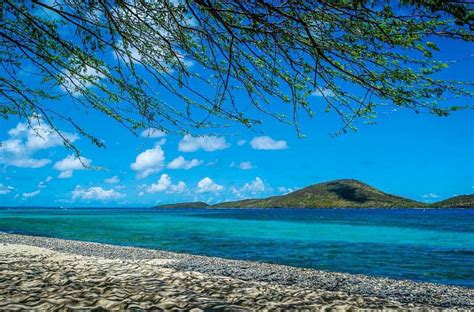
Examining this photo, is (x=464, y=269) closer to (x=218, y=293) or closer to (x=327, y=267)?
(x=327, y=267)

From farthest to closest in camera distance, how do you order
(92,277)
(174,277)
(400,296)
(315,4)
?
1. (400,296)
2. (174,277)
3. (92,277)
4. (315,4)

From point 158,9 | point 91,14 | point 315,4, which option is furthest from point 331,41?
point 91,14

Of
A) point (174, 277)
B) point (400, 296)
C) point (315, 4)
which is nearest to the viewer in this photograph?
point (315, 4)

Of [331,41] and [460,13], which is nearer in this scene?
[460,13]

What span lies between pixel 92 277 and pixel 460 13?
26.1 ft

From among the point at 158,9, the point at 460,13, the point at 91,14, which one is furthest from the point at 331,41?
the point at 91,14

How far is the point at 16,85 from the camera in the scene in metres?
8.95

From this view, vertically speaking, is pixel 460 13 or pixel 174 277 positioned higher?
pixel 460 13

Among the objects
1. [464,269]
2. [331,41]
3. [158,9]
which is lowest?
[464,269]

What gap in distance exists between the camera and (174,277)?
968cm

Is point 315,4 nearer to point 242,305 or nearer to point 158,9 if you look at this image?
point 158,9

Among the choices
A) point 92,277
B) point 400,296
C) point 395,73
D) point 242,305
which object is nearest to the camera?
point 395,73

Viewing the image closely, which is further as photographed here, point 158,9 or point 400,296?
point 400,296

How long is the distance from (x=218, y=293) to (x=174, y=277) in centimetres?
221
